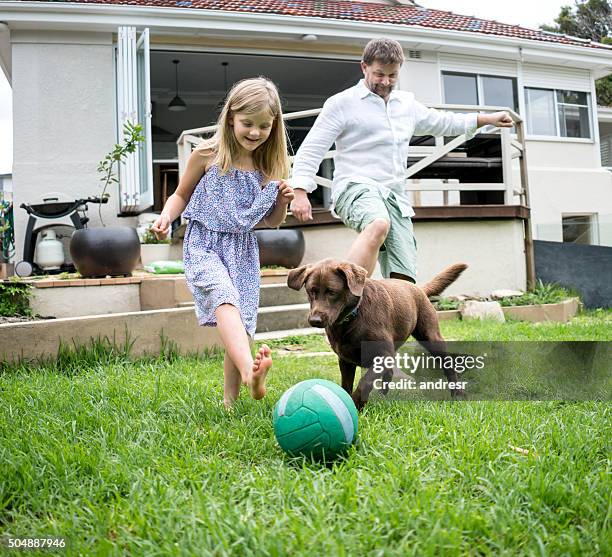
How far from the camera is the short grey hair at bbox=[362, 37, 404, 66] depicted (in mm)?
4141

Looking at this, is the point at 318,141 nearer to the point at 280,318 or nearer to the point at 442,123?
the point at 442,123

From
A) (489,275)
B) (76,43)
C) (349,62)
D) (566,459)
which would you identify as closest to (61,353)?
(566,459)

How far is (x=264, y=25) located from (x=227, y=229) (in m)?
9.28

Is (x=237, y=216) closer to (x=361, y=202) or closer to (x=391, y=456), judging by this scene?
(x=361, y=202)

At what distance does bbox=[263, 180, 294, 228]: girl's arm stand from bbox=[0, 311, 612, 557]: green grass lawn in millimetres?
1082

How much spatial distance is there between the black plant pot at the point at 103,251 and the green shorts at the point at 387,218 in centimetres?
290

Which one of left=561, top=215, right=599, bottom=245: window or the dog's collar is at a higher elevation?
left=561, top=215, right=599, bottom=245: window

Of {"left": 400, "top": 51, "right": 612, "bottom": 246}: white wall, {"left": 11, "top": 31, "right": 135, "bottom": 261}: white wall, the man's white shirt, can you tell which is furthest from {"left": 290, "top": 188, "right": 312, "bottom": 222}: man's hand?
{"left": 400, "top": 51, "right": 612, "bottom": 246}: white wall

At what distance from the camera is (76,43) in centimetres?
1094

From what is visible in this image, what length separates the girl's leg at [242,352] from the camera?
263cm

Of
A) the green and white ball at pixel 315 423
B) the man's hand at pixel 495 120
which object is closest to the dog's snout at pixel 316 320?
the green and white ball at pixel 315 423

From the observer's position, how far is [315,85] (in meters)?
16.0

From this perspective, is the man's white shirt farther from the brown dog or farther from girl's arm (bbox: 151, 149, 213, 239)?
the brown dog

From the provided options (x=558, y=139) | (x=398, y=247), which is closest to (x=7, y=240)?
(x=398, y=247)
